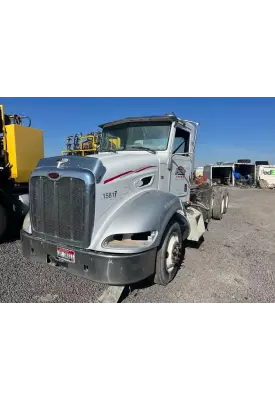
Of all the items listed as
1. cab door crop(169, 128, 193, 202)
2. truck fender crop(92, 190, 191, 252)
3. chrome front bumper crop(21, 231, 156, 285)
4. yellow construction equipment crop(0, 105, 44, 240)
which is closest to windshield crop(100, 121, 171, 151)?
cab door crop(169, 128, 193, 202)

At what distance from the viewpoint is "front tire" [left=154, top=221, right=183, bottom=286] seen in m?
3.30

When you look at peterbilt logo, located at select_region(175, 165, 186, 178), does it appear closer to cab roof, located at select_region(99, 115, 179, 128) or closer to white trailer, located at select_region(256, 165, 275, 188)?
cab roof, located at select_region(99, 115, 179, 128)

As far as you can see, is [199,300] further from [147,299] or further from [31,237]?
[31,237]

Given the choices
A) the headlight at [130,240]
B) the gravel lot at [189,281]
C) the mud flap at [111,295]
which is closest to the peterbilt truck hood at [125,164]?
the headlight at [130,240]

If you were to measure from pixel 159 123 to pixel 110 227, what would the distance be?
237 cm

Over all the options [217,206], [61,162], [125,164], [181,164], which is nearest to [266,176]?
[217,206]

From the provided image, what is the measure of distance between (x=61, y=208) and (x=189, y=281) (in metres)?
2.27

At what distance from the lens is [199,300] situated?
3229 mm

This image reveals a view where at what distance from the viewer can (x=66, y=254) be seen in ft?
9.74

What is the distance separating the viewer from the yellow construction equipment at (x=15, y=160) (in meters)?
5.86

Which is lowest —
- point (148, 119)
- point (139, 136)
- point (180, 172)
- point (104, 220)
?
point (104, 220)

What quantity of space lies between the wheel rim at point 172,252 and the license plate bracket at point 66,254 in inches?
53.6

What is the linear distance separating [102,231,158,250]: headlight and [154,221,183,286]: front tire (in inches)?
14.8

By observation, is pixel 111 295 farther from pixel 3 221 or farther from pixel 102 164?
pixel 3 221
